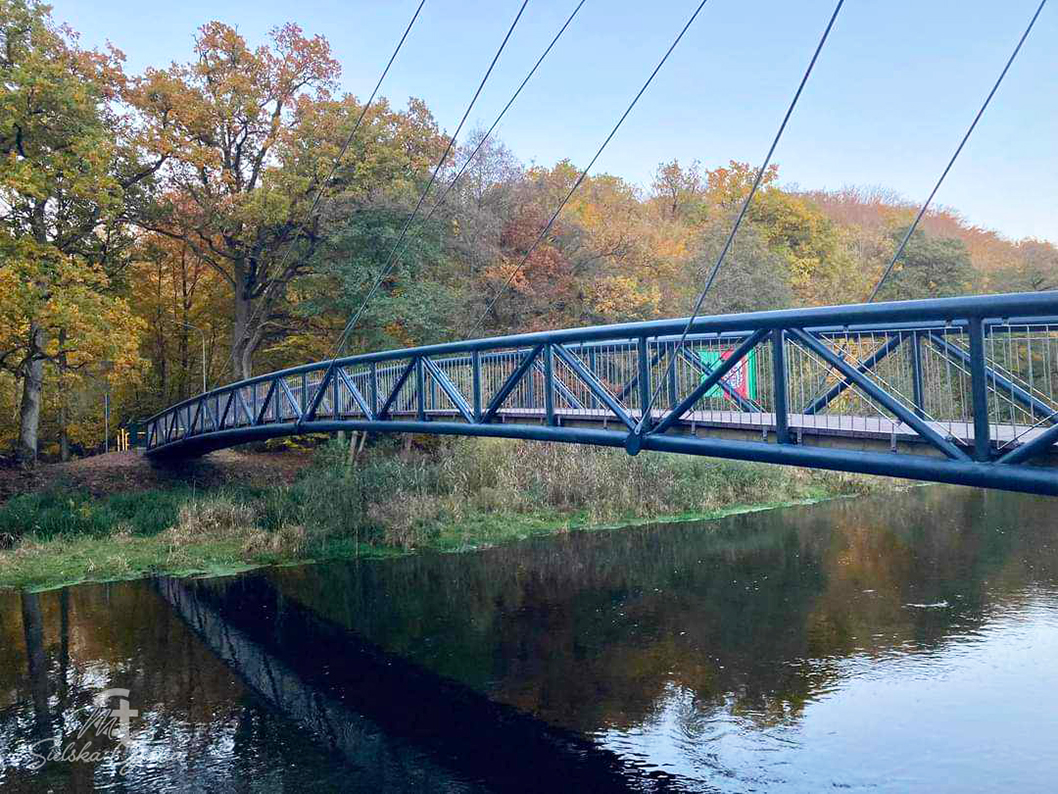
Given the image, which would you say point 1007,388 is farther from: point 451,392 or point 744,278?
point 744,278

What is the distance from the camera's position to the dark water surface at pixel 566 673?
7789mm

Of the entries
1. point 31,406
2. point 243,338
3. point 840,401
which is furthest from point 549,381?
point 243,338

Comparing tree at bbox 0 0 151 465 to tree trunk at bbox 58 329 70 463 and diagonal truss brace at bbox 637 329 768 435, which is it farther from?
diagonal truss brace at bbox 637 329 768 435

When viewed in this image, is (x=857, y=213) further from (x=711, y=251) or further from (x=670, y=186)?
(x=711, y=251)

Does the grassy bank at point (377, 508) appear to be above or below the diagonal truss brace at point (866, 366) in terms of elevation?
below

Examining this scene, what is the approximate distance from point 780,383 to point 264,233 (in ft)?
73.0

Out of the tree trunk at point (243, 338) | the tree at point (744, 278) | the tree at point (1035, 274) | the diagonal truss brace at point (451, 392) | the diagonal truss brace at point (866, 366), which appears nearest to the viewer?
the diagonal truss brace at point (866, 366)

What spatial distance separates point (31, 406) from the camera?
23094mm

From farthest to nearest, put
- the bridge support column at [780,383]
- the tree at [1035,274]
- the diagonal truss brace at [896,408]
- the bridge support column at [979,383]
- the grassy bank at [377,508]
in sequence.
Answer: the tree at [1035,274]
the grassy bank at [377,508]
the bridge support column at [780,383]
the diagonal truss brace at [896,408]
the bridge support column at [979,383]

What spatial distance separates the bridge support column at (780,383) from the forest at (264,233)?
627 inches

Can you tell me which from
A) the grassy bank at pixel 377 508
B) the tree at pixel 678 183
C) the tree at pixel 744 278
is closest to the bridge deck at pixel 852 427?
the grassy bank at pixel 377 508

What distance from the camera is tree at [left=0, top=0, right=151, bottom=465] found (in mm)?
20281

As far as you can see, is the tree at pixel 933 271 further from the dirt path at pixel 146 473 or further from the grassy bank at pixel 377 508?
the dirt path at pixel 146 473

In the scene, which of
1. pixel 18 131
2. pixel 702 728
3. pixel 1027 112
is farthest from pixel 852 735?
pixel 1027 112
